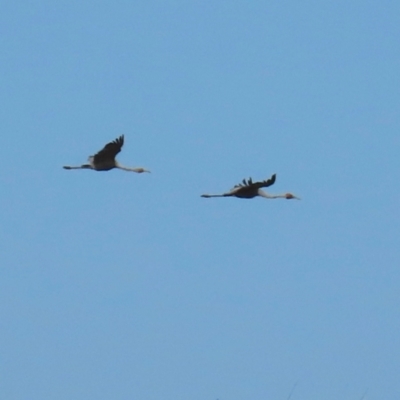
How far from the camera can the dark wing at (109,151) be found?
4043 inches

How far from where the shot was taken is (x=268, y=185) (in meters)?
103

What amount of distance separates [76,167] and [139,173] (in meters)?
3.28

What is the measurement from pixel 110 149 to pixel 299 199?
7.97 m

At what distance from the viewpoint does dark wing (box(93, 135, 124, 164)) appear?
102688 mm

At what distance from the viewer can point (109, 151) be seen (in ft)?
340

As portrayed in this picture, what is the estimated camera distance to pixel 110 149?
4067 inches

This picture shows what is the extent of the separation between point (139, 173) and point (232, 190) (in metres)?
4.71

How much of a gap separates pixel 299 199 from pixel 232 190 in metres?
4.66

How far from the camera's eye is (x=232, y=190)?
104438mm

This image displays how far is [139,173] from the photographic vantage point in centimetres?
10812

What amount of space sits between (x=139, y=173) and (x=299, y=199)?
16.8 feet

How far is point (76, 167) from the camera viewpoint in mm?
105438

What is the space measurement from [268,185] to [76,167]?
623 cm

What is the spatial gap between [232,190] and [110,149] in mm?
4024
